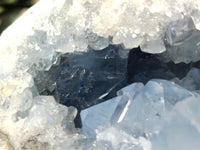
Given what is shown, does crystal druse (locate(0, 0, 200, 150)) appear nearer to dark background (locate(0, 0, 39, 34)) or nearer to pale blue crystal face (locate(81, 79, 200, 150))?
pale blue crystal face (locate(81, 79, 200, 150))

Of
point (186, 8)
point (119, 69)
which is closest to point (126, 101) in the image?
point (119, 69)

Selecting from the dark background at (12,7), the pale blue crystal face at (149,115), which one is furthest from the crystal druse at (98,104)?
the dark background at (12,7)

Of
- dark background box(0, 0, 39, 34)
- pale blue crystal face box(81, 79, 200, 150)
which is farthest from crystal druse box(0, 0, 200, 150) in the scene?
dark background box(0, 0, 39, 34)

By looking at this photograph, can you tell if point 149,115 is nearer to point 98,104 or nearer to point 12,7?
point 98,104

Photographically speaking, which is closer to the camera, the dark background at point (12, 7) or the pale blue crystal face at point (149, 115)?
the pale blue crystal face at point (149, 115)

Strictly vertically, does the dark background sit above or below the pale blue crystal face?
below

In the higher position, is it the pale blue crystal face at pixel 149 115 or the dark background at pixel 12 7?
the pale blue crystal face at pixel 149 115

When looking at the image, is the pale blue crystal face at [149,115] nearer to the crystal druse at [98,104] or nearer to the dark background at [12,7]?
the crystal druse at [98,104]

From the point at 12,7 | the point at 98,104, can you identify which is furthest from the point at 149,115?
the point at 12,7
